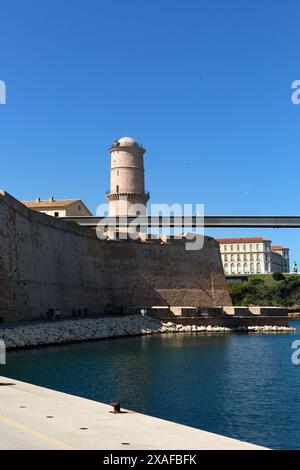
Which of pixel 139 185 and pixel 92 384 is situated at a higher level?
pixel 139 185

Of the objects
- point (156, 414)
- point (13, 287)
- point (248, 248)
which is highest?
point (248, 248)

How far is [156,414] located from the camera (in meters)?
10.0

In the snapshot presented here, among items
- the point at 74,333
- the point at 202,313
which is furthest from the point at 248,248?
the point at 74,333

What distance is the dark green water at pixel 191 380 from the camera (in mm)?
9750

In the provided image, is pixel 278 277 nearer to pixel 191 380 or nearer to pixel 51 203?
pixel 51 203

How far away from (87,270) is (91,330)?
266 inches

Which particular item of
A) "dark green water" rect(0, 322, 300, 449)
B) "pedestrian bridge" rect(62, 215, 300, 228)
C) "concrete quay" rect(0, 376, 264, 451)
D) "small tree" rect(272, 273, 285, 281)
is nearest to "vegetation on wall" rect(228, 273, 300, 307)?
"small tree" rect(272, 273, 285, 281)

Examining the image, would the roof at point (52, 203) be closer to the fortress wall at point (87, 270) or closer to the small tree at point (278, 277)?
the fortress wall at point (87, 270)

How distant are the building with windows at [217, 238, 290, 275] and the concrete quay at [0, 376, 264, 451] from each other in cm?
8190

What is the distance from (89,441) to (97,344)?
57.9ft

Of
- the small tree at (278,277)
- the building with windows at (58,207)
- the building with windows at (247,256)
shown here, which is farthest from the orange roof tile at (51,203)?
the building with windows at (247,256)

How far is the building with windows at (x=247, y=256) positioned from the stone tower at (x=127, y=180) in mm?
50176

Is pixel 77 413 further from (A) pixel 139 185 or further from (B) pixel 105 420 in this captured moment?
(A) pixel 139 185

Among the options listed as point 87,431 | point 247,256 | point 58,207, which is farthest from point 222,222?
point 247,256
